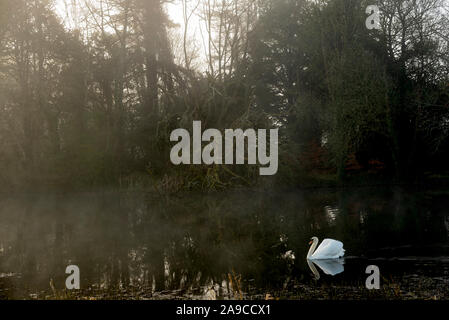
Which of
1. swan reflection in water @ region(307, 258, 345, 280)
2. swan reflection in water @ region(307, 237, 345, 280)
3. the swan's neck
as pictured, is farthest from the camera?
the swan's neck

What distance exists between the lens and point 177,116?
1895 centimetres

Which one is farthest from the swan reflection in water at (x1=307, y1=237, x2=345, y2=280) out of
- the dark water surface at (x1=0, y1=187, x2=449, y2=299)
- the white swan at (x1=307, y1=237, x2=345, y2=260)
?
the dark water surface at (x1=0, y1=187, x2=449, y2=299)

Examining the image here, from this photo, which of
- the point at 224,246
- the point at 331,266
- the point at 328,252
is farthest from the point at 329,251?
the point at 224,246

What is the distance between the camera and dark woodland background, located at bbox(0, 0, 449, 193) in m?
22.5

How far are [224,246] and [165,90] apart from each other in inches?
443

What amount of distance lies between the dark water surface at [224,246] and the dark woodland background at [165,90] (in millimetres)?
4427

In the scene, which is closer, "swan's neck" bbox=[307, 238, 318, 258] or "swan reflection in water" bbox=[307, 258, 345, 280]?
"swan reflection in water" bbox=[307, 258, 345, 280]

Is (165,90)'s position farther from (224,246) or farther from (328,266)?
(328,266)

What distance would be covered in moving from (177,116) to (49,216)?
6.14 metres

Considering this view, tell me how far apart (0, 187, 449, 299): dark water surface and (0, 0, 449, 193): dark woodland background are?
174 inches

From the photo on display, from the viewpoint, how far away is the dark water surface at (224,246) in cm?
729

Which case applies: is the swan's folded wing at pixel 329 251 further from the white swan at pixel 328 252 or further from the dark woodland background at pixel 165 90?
the dark woodland background at pixel 165 90

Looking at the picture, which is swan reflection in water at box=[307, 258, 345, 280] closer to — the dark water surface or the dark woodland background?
the dark water surface

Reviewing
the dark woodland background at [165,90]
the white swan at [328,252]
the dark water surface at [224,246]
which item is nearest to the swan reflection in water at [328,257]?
the white swan at [328,252]
